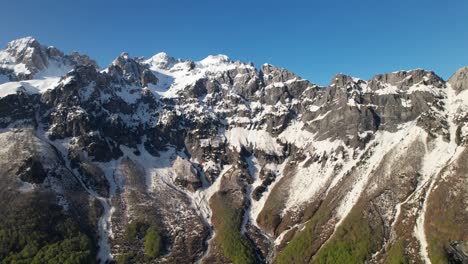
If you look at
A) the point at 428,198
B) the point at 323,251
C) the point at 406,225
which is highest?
the point at 428,198

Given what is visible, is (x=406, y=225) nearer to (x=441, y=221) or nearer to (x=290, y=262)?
(x=441, y=221)

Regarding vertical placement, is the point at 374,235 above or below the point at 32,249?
above

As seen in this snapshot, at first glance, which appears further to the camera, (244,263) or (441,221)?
(244,263)

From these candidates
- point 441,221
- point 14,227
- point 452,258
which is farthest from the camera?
point 14,227

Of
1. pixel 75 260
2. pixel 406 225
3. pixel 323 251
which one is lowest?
pixel 75 260

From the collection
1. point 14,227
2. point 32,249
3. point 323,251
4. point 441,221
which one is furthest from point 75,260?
point 441,221

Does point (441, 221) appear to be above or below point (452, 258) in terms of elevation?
above

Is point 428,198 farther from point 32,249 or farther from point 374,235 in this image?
point 32,249

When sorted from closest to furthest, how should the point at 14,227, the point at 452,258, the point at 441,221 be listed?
the point at 452,258, the point at 441,221, the point at 14,227

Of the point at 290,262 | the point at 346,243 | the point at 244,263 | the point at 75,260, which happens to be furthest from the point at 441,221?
the point at 75,260
